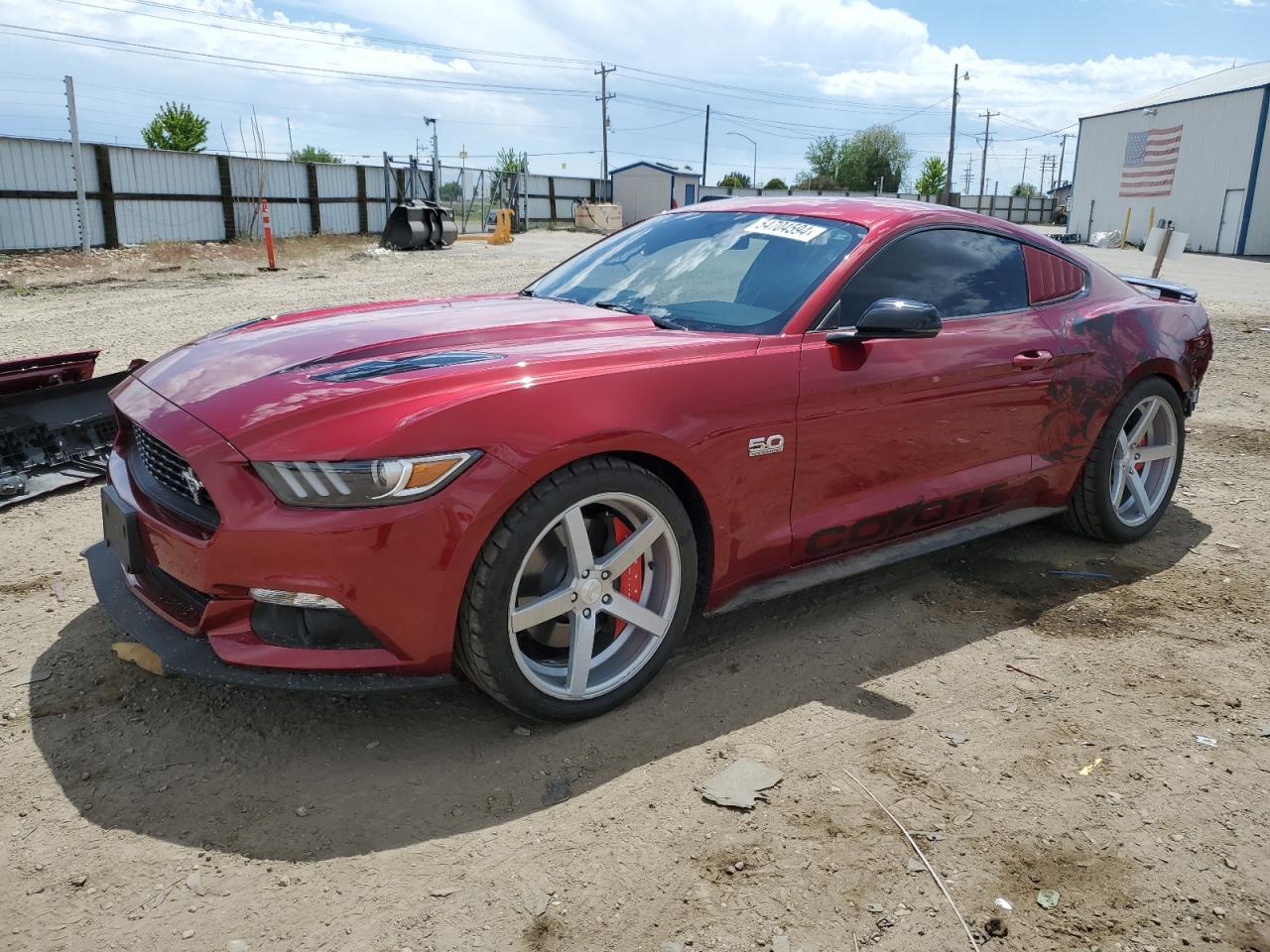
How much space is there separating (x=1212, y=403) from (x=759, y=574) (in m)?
6.41

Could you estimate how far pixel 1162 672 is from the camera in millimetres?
3484

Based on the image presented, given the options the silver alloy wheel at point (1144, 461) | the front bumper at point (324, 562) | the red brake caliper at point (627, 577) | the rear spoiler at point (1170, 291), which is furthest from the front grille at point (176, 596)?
the rear spoiler at point (1170, 291)

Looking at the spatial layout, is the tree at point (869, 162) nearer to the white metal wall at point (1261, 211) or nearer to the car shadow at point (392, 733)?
the white metal wall at point (1261, 211)

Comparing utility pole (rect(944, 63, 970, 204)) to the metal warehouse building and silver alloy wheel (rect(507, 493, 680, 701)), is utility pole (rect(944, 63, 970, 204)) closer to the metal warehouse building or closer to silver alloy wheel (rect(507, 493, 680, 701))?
the metal warehouse building

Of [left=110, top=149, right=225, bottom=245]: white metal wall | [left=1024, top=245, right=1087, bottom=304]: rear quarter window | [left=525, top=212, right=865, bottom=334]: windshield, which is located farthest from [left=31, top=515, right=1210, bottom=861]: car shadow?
[left=110, top=149, right=225, bottom=245]: white metal wall

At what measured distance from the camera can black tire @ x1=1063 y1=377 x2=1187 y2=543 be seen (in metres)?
4.43

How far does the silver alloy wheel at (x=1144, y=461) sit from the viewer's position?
4.64 m

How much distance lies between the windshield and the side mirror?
224 mm

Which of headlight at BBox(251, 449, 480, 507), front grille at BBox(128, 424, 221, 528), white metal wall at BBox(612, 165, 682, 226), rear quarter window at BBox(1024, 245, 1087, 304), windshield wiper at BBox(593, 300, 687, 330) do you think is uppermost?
white metal wall at BBox(612, 165, 682, 226)

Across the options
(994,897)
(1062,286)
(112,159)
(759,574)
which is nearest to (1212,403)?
(1062,286)

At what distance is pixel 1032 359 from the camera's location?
397 centimetres

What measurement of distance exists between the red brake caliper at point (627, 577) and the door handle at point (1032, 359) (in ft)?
6.16

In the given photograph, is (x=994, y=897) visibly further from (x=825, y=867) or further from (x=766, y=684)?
(x=766, y=684)

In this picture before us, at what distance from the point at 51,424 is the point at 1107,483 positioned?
5.40 m
